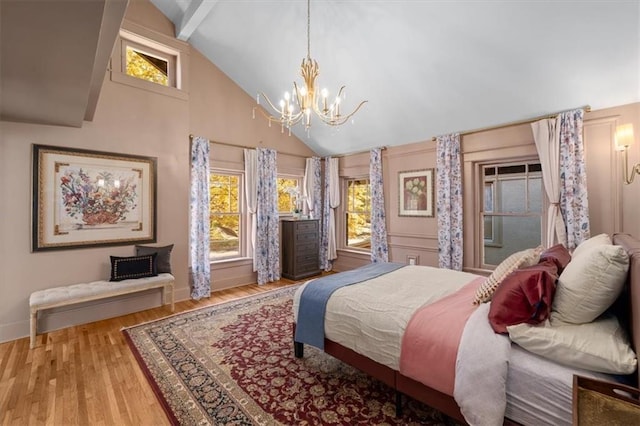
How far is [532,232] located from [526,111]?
176cm

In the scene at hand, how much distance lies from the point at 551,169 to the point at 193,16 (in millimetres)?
4858

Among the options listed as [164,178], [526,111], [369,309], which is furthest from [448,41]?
[164,178]

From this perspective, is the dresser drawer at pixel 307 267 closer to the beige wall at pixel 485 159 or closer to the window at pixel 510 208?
the beige wall at pixel 485 159

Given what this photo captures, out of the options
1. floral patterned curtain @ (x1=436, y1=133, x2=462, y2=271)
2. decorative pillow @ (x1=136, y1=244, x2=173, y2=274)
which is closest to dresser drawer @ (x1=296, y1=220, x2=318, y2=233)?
decorative pillow @ (x1=136, y1=244, x2=173, y2=274)

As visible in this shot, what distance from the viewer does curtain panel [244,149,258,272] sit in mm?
4930

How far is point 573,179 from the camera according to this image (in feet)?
10.6

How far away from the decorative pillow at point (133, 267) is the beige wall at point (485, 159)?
11.7 ft

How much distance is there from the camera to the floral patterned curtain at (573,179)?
10.4 ft

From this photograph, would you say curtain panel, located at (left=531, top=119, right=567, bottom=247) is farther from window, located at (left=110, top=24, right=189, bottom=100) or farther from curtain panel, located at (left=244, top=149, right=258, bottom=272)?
window, located at (left=110, top=24, right=189, bottom=100)

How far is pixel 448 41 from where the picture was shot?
9.87 feet

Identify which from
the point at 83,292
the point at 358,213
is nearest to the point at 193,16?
the point at 83,292

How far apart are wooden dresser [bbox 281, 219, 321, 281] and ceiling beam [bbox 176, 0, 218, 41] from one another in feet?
10.9

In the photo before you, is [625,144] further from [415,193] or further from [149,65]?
[149,65]

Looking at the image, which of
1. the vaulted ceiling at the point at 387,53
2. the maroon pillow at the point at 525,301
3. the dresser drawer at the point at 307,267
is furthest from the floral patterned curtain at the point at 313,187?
the maroon pillow at the point at 525,301
